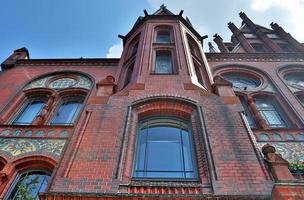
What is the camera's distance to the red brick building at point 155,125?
4.92 m

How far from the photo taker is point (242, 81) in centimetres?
1301

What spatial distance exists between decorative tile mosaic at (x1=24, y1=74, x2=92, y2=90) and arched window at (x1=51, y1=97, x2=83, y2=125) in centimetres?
82

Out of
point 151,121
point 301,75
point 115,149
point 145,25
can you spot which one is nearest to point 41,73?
point 145,25

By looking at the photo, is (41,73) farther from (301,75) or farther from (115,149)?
(301,75)

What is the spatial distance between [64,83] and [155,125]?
6853mm

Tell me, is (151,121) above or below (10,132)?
below

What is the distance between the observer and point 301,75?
13.2 m

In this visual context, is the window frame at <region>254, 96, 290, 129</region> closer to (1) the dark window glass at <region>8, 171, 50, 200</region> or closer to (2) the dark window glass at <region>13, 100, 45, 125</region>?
(1) the dark window glass at <region>8, 171, 50, 200</region>

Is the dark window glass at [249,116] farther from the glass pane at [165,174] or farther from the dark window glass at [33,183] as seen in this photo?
the dark window glass at [33,183]

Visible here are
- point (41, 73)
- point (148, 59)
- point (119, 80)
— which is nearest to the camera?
point (148, 59)

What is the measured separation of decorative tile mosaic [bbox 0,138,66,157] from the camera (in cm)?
776

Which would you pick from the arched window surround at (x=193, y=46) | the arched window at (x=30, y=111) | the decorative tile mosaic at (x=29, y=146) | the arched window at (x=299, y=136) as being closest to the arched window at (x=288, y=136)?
the arched window at (x=299, y=136)

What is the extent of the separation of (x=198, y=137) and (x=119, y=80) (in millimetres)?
5493

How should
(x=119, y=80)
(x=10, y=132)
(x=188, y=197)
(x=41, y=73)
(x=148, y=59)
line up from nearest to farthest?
(x=188, y=197), (x=10, y=132), (x=148, y=59), (x=119, y=80), (x=41, y=73)
